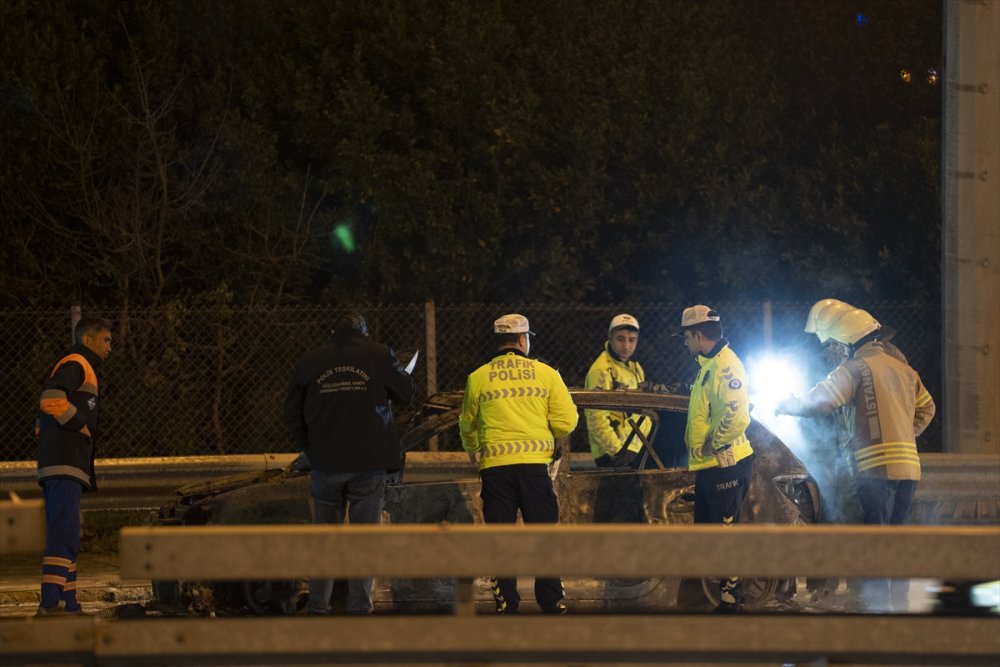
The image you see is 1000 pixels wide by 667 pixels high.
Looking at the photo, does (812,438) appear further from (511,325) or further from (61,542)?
(61,542)

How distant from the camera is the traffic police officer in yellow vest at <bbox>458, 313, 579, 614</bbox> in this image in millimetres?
7812

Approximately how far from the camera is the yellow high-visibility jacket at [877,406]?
321 inches

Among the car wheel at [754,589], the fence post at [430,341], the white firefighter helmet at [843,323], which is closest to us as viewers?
the car wheel at [754,589]

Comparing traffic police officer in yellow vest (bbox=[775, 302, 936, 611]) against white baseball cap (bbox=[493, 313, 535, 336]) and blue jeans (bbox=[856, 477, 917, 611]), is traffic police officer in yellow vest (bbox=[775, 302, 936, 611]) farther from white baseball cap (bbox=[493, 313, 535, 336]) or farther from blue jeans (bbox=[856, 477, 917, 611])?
white baseball cap (bbox=[493, 313, 535, 336])

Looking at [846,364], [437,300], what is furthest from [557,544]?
[437,300]

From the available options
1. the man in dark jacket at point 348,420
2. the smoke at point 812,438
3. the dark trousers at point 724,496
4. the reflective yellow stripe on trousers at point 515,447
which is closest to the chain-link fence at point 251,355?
the smoke at point 812,438

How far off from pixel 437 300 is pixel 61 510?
26.2 feet

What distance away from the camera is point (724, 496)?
311 inches

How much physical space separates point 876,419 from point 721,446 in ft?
3.19

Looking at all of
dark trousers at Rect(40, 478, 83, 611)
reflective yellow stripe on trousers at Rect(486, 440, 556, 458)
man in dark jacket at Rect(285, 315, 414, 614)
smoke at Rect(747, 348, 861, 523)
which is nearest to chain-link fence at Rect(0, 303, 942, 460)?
smoke at Rect(747, 348, 861, 523)

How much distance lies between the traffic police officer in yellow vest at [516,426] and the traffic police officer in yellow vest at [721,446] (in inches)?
27.6

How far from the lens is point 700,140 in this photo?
54.8ft

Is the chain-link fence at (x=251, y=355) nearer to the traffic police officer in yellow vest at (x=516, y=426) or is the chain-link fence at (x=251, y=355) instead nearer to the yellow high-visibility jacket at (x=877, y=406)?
the yellow high-visibility jacket at (x=877, y=406)

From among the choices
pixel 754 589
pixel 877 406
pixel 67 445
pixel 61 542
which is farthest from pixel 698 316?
pixel 61 542
